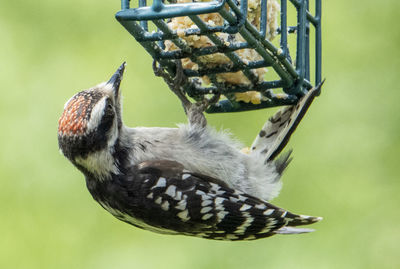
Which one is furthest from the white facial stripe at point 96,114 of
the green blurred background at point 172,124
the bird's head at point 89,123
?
the green blurred background at point 172,124

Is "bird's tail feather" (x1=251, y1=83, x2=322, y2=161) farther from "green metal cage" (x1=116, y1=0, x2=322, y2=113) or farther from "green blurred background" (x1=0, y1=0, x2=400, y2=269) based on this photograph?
"green blurred background" (x1=0, y1=0, x2=400, y2=269)

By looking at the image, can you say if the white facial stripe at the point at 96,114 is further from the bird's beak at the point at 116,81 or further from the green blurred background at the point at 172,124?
the green blurred background at the point at 172,124

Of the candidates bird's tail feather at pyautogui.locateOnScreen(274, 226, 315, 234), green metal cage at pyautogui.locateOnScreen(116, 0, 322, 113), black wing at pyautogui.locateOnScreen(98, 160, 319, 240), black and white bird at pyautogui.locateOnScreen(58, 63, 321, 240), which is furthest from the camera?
bird's tail feather at pyautogui.locateOnScreen(274, 226, 315, 234)

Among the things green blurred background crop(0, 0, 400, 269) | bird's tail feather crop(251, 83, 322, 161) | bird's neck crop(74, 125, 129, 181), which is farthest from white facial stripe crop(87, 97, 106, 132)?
green blurred background crop(0, 0, 400, 269)

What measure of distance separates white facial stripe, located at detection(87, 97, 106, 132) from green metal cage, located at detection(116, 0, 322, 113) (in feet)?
1.15

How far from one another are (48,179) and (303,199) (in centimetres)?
166

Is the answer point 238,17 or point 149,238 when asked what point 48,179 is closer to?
point 149,238

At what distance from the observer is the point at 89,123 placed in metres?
4.75

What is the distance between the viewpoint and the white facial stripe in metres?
4.76

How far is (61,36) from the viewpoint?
656 cm

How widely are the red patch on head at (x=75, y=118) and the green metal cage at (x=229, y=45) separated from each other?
0.43 meters

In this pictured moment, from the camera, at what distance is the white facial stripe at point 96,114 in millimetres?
4758

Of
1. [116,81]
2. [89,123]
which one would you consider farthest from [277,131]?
[89,123]

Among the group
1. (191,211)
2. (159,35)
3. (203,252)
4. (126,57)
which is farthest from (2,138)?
(159,35)
